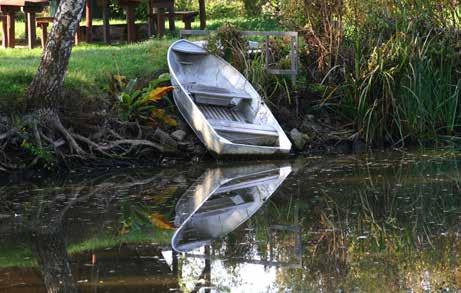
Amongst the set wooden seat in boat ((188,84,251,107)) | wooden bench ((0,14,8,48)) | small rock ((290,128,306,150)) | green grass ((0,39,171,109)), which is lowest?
Result: small rock ((290,128,306,150))

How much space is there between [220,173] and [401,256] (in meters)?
4.60

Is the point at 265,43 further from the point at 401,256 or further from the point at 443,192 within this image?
the point at 401,256

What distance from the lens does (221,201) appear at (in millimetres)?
11312

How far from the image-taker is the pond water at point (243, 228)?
8070mm

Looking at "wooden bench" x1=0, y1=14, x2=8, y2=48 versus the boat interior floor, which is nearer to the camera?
the boat interior floor

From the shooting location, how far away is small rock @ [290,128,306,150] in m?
14.4

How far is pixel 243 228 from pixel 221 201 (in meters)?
1.38

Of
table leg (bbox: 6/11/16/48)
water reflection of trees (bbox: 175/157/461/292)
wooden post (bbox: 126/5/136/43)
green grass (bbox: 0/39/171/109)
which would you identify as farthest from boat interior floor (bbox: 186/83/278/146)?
table leg (bbox: 6/11/16/48)

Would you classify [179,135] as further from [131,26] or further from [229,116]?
[131,26]

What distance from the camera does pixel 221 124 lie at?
46.2ft

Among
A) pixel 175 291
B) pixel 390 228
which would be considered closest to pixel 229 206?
pixel 390 228

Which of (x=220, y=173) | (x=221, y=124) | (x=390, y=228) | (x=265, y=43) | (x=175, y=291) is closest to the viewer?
(x=175, y=291)

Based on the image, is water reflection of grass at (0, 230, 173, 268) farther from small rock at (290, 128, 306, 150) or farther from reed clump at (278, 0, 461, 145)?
reed clump at (278, 0, 461, 145)

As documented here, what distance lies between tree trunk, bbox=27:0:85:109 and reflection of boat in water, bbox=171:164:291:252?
2.19 meters
